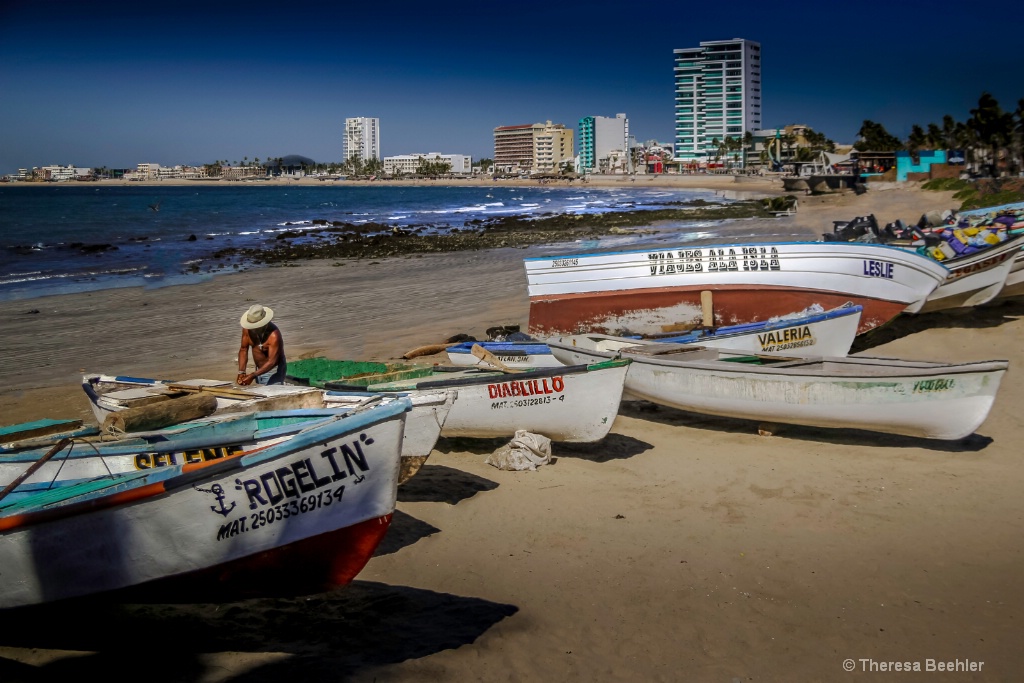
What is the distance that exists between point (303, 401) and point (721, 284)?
903cm

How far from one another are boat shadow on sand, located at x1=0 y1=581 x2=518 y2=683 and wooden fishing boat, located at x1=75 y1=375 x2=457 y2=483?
1.35 metres

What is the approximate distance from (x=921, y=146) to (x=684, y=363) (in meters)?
96.8

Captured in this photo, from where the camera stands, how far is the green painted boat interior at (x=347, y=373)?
32.5 feet

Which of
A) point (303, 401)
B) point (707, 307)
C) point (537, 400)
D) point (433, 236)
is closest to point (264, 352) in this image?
point (303, 401)

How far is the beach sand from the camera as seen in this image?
5.54 m

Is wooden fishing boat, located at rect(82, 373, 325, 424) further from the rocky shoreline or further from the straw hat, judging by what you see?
the rocky shoreline

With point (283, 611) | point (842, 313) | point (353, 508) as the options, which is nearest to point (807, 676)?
point (353, 508)

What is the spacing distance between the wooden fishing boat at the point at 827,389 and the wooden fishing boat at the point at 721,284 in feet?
13.1

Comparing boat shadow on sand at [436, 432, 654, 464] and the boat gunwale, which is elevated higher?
the boat gunwale

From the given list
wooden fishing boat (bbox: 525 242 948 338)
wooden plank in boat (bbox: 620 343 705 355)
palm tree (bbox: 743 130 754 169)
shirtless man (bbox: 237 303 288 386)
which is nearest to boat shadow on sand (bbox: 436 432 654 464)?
wooden plank in boat (bbox: 620 343 705 355)

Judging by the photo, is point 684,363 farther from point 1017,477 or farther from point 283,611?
point 283,611

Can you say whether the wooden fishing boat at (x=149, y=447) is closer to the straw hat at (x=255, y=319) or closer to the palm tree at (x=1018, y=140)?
the straw hat at (x=255, y=319)

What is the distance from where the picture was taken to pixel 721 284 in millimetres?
14625

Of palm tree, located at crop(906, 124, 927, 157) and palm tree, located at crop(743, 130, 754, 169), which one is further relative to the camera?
palm tree, located at crop(743, 130, 754, 169)
